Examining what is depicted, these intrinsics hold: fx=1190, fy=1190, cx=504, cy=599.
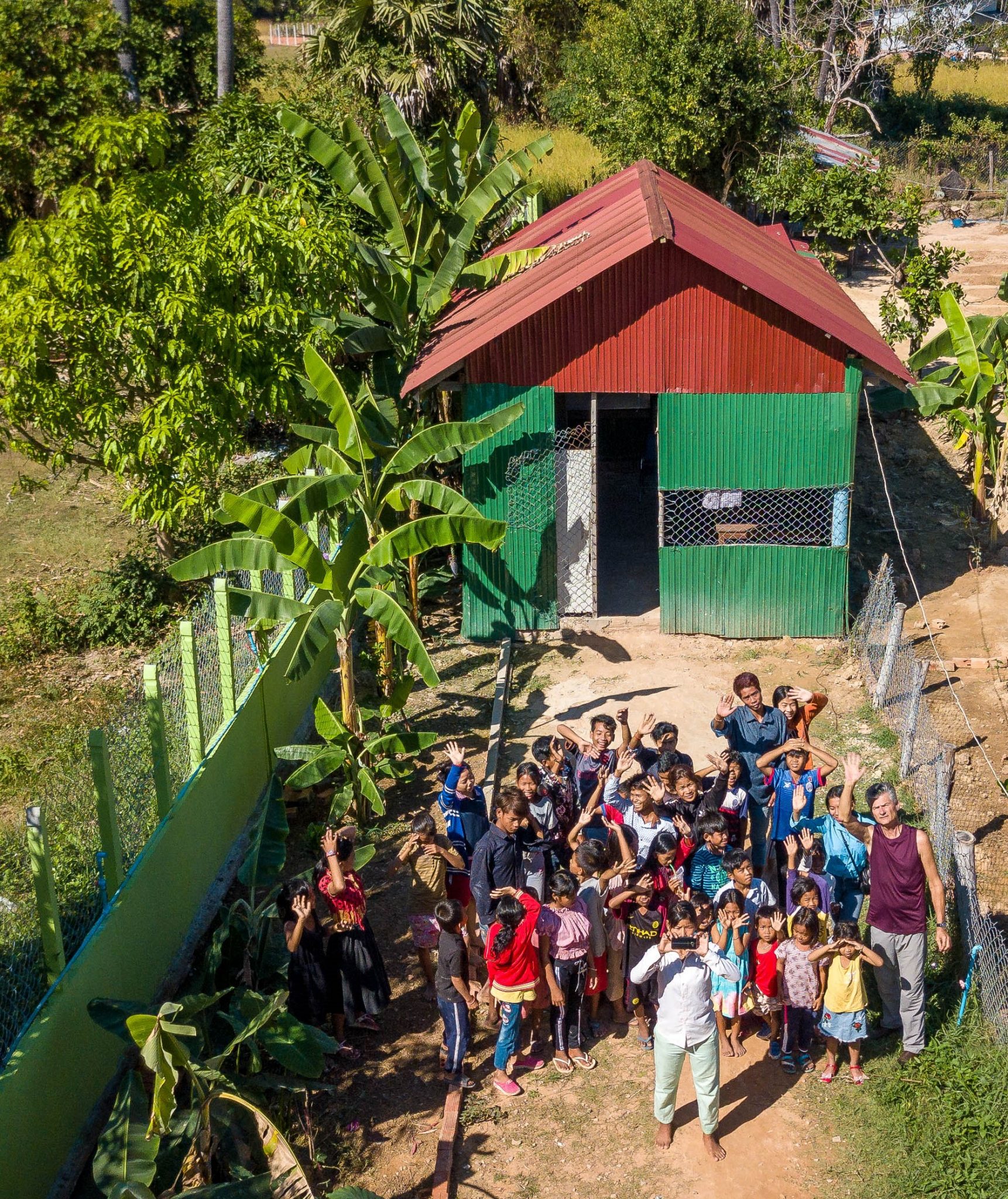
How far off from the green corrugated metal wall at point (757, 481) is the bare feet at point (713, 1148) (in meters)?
6.86

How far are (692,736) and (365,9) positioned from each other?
531 inches

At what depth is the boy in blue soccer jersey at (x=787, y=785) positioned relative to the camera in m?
8.00

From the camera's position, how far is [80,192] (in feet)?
39.7

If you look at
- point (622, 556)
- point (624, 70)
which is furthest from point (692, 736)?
point (624, 70)

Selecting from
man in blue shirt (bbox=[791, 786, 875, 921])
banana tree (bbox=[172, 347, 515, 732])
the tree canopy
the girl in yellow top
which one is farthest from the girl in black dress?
the tree canopy

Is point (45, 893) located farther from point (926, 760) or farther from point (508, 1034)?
point (926, 760)

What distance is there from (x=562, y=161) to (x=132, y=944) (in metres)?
27.5

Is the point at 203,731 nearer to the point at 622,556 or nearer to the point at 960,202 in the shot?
the point at 622,556

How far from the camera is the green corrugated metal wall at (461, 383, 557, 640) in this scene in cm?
1244

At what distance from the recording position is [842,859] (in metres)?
7.52

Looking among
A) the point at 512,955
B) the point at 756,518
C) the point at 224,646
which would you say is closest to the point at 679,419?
the point at 756,518

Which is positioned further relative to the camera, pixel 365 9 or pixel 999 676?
pixel 365 9

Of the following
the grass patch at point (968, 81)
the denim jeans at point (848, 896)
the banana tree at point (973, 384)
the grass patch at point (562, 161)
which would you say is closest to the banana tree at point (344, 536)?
the denim jeans at point (848, 896)

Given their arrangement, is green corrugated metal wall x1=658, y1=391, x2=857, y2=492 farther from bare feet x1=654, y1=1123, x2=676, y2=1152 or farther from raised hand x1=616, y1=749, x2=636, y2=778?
bare feet x1=654, y1=1123, x2=676, y2=1152
